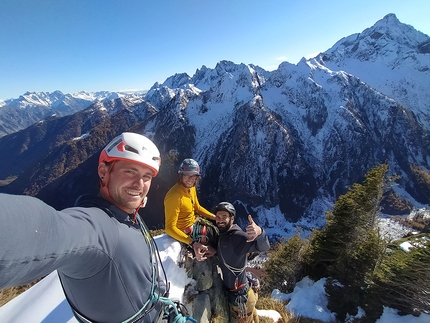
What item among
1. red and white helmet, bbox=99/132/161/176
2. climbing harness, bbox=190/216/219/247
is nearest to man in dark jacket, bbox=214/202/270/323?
climbing harness, bbox=190/216/219/247

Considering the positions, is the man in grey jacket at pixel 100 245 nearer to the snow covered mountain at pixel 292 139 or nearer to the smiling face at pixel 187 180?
the smiling face at pixel 187 180

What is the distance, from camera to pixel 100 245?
6.27 feet

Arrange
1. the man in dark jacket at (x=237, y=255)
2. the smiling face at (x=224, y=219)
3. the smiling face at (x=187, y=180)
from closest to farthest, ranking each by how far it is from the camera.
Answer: the man in dark jacket at (x=237, y=255), the smiling face at (x=224, y=219), the smiling face at (x=187, y=180)

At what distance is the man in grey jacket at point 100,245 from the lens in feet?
3.86

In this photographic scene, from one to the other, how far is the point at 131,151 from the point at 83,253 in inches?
58.8

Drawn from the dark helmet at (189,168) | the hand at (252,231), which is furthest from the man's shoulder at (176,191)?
the hand at (252,231)

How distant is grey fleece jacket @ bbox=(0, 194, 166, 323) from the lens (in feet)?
3.73

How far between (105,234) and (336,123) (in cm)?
20047

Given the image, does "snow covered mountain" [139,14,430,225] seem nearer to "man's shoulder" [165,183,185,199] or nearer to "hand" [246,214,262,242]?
"man's shoulder" [165,183,185,199]

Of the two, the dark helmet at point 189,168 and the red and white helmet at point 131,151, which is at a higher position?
the red and white helmet at point 131,151

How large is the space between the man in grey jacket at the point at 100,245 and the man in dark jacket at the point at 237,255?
2751 mm

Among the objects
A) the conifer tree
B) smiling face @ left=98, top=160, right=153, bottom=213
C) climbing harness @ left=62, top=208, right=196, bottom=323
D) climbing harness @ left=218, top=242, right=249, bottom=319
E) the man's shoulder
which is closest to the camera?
climbing harness @ left=62, top=208, right=196, bottom=323

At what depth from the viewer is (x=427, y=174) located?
158 metres

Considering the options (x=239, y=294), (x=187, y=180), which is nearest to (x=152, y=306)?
(x=187, y=180)
